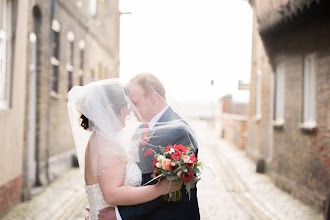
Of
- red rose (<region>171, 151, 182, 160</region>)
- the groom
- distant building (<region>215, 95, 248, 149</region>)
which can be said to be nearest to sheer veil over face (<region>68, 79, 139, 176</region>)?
the groom

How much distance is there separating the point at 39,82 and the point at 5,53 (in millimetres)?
2771

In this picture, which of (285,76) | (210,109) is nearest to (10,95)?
(285,76)

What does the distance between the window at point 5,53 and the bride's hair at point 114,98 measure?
18.4 ft

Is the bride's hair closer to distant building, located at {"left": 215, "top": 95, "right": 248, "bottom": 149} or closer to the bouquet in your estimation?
the bouquet

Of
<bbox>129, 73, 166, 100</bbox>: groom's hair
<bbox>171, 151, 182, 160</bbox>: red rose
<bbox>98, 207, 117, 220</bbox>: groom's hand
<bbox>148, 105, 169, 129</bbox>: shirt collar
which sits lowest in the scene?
<bbox>98, 207, 117, 220</bbox>: groom's hand

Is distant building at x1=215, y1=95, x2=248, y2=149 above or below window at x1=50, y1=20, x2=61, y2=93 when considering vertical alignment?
below

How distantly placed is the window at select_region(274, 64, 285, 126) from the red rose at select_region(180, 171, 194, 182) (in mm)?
9551

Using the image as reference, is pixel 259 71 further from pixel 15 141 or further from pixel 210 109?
pixel 210 109

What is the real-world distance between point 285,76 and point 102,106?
9033mm

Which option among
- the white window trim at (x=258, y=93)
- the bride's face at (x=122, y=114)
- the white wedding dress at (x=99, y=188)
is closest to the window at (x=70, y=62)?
the white window trim at (x=258, y=93)

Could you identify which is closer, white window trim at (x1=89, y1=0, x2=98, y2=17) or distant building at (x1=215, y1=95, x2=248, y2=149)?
white window trim at (x1=89, y1=0, x2=98, y2=17)

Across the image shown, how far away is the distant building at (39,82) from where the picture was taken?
8805 millimetres

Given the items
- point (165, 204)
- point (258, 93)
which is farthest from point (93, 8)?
point (165, 204)

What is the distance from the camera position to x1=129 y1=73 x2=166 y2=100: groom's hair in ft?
11.4
